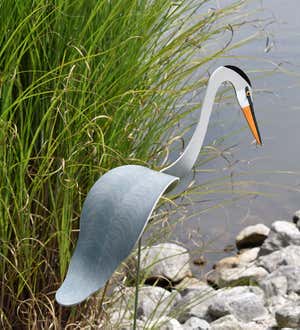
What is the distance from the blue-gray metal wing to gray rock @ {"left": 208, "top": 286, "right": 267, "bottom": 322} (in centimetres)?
178

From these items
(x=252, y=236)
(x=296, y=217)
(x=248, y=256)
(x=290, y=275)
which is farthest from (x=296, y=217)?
(x=290, y=275)

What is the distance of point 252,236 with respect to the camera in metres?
4.46

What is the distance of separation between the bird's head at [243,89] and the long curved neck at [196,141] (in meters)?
0.05

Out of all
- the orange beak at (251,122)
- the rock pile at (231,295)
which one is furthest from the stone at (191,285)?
the orange beak at (251,122)

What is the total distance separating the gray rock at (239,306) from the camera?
9.99 ft

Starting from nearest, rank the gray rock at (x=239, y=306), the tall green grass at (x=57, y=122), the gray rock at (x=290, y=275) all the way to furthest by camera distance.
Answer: the tall green grass at (x=57, y=122) → the gray rock at (x=239, y=306) → the gray rock at (x=290, y=275)

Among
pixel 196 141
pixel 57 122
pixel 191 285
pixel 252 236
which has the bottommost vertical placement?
pixel 191 285

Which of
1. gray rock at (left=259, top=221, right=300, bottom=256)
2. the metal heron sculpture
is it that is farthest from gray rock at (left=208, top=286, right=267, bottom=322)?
the metal heron sculpture

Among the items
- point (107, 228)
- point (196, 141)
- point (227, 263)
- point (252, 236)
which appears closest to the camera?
point (107, 228)

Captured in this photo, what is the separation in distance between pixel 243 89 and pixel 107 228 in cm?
61

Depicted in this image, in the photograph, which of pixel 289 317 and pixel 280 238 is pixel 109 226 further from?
pixel 280 238

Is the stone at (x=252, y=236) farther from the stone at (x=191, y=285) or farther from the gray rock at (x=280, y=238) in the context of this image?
the stone at (x=191, y=285)

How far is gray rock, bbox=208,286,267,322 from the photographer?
3045mm

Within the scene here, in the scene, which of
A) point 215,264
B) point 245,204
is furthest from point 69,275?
point 245,204
